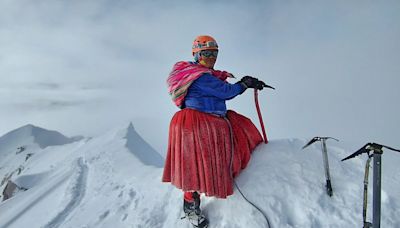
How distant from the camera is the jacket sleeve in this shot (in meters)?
3.69

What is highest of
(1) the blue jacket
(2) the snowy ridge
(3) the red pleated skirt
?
(1) the blue jacket

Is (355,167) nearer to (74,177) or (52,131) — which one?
(74,177)

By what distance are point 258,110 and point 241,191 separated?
1097 mm

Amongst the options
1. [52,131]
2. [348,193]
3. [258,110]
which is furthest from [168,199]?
[52,131]

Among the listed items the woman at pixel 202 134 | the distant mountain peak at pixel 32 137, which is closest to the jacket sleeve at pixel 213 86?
the woman at pixel 202 134

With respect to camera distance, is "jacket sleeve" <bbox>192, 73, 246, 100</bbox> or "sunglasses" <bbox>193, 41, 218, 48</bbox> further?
"sunglasses" <bbox>193, 41, 218, 48</bbox>

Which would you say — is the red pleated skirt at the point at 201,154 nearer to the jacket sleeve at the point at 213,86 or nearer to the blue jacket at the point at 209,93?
the blue jacket at the point at 209,93

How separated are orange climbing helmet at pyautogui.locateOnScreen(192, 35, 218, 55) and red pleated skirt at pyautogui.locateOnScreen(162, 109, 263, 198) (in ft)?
2.58

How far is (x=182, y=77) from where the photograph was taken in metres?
3.74

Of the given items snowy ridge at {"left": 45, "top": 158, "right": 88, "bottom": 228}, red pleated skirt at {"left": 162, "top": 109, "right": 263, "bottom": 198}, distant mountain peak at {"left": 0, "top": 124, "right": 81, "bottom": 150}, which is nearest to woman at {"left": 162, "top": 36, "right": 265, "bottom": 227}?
red pleated skirt at {"left": 162, "top": 109, "right": 263, "bottom": 198}

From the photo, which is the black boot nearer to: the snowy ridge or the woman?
the woman

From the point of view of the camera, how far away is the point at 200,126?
369cm

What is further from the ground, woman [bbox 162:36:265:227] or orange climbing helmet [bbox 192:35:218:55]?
orange climbing helmet [bbox 192:35:218:55]

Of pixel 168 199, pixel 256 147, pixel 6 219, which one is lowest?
pixel 6 219
